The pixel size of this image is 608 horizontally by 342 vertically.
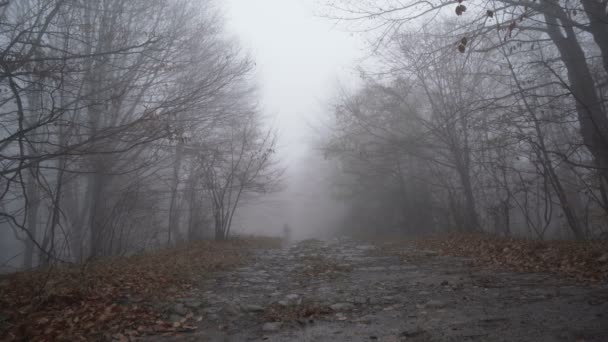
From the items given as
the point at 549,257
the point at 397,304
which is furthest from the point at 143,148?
the point at 549,257

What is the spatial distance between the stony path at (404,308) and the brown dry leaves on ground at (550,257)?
14.9 inches

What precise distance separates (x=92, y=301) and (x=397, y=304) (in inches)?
134

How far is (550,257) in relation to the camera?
17.5ft

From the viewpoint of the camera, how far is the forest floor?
298 centimetres

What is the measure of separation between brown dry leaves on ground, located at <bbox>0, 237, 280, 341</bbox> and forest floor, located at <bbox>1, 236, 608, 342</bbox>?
29mm

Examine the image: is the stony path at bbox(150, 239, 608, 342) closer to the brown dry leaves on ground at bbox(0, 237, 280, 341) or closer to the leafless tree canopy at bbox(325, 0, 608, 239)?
the brown dry leaves on ground at bbox(0, 237, 280, 341)

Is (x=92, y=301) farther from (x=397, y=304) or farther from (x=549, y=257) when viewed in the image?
(x=549, y=257)

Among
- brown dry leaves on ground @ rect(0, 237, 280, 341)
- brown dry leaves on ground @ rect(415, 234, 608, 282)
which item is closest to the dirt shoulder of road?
brown dry leaves on ground @ rect(415, 234, 608, 282)

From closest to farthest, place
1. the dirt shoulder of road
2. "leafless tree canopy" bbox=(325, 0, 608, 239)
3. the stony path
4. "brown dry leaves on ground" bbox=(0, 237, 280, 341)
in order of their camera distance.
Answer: the stony path
"brown dry leaves on ground" bbox=(0, 237, 280, 341)
the dirt shoulder of road
"leafless tree canopy" bbox=(325, 0, 608, 239)

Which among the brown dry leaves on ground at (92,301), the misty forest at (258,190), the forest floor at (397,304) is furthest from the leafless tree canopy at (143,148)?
the forest floor at (397,304)

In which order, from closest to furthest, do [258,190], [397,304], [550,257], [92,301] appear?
[397,304] < [92,301] < [550,257] < [258,190]

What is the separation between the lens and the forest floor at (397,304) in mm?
2983

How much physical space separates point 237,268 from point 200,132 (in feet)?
19.4

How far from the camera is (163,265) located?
641cm
